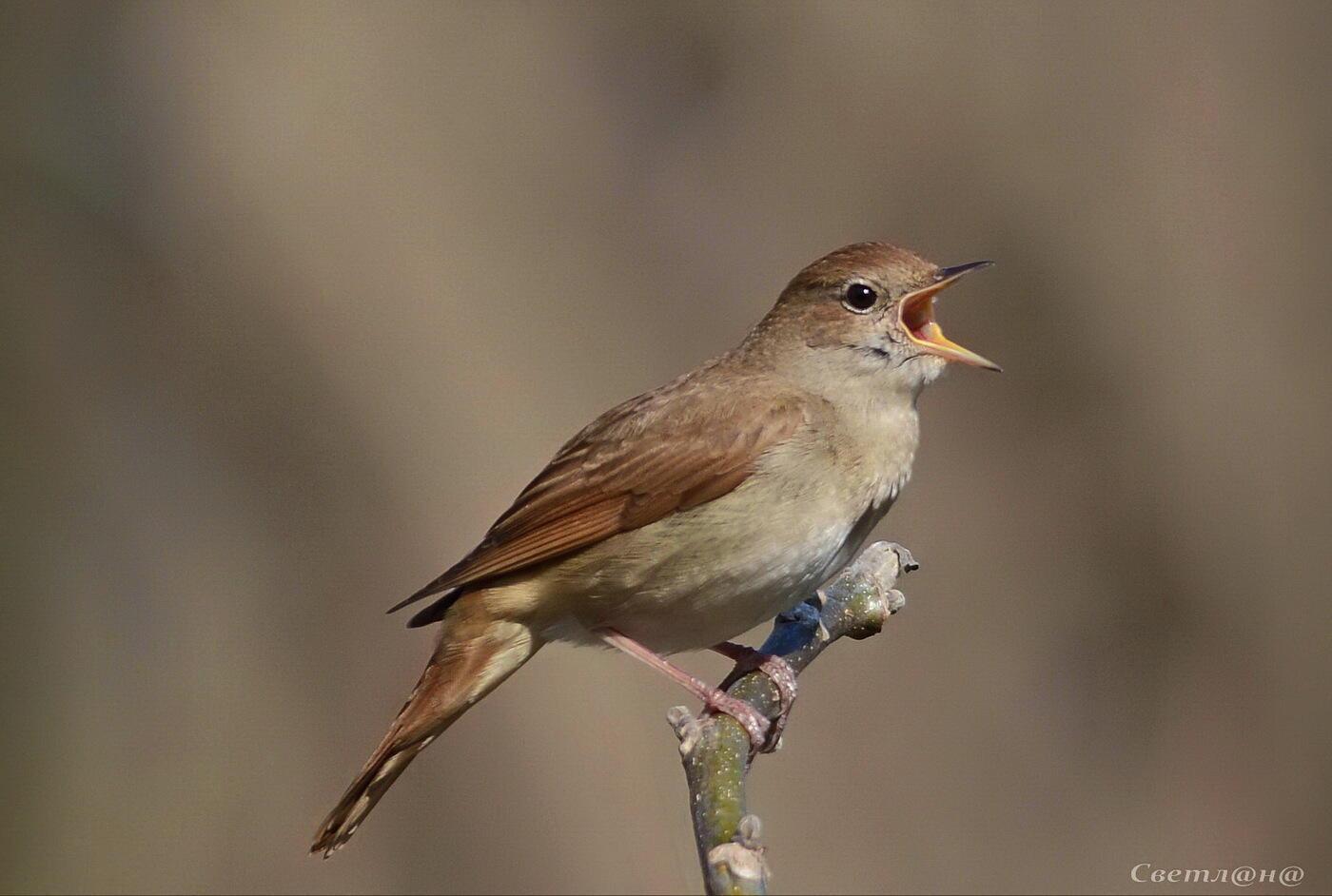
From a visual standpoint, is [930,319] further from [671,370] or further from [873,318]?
[671,370]

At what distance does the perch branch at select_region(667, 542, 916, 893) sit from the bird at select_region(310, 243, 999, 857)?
0.23 feet

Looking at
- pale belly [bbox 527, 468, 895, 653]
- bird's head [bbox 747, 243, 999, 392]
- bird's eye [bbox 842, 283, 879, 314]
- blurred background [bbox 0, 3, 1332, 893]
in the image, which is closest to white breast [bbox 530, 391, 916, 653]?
pale belly [bbox 527, 468, 895, 653]

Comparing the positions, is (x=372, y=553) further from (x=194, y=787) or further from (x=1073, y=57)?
(x=1073, y=57)

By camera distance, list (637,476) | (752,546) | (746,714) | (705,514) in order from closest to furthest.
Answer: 1. (746,714)
2. (752,546)
3. (705,514)
4. (637,476)

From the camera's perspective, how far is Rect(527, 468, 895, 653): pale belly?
354cm

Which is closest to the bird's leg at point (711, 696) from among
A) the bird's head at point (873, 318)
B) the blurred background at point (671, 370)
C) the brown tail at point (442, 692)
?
the brown tail at point (442, 692)

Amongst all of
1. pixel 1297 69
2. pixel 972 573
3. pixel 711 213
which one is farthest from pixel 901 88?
pixel 972 573

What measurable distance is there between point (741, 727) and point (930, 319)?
54.0 inches

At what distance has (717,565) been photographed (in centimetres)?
358

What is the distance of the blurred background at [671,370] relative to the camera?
7203 mm

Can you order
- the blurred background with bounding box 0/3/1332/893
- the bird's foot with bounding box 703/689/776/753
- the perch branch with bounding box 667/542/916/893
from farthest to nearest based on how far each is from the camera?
the blurred background with bounding box 0/3/1332/893
the bird's foot with bounding box 703/689/776/753
the perch branch with bounding box 667/542/916/893

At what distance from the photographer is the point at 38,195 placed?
754cm

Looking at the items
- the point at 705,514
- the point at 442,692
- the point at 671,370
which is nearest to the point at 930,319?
the point at 705,514

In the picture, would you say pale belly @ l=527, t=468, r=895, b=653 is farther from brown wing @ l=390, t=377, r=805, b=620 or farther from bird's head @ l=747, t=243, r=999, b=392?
bird's head @ l=747, t=243, r=999, b=392
